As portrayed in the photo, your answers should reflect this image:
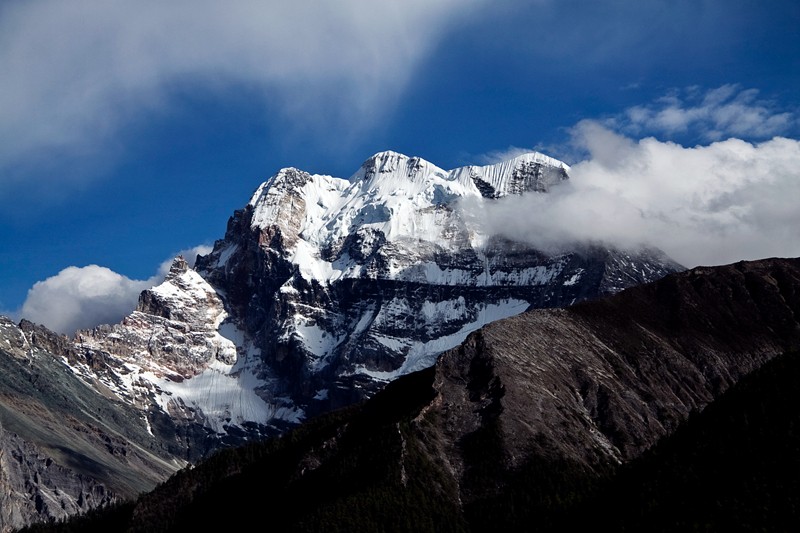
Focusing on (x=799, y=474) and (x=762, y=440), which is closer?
(x=799, y=474)

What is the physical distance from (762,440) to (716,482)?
12176mm

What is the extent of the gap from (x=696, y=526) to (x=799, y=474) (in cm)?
2007

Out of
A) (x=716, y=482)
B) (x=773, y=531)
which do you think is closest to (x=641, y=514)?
(x=716, y=482)

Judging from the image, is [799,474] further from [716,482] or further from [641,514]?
[641,514]

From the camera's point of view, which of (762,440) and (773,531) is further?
(762,440)

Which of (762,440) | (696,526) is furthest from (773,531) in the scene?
(762,440)

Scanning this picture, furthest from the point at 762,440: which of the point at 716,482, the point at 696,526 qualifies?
the point at 696,526

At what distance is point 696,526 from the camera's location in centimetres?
18462

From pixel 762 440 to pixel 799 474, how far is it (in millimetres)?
14554

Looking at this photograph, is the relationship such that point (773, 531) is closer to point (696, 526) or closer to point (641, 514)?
point (696, 526)

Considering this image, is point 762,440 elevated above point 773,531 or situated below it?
above

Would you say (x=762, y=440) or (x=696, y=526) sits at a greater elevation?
(x=762, y=440)

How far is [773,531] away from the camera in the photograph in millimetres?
174500

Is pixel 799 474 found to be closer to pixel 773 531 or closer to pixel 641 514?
pixel 773 531
